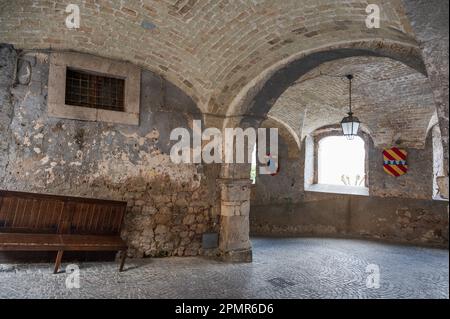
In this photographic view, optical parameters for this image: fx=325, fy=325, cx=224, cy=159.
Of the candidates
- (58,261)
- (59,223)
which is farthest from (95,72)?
(58,261)

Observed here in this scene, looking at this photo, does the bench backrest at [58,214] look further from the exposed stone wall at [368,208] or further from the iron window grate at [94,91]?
the exposed stone wall at [368,208]

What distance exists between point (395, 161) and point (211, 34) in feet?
20.2

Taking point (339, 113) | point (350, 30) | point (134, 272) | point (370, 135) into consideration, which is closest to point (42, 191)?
point (134, 272)

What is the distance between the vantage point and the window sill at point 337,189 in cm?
913

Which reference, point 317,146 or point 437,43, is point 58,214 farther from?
point 317,146

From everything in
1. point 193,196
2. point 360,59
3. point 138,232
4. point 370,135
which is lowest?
point 138,232

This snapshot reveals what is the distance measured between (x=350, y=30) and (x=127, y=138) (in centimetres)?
359

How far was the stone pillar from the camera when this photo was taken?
2.02m

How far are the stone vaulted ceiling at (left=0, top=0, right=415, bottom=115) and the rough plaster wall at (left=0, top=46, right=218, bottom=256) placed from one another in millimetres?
525

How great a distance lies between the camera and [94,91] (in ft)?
17.0

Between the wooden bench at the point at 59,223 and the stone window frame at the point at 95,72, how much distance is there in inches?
49.9

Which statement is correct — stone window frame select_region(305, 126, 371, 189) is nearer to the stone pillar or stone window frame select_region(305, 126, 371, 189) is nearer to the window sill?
the window sill
